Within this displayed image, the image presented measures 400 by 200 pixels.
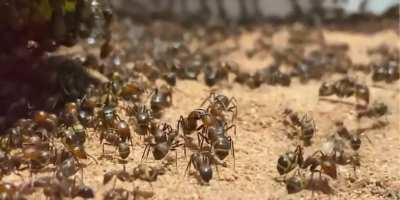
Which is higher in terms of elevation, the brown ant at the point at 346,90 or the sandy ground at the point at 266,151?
the brown ant at the point at 346,90

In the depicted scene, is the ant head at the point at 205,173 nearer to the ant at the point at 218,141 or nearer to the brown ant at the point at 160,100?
the ant at the point at 218,141

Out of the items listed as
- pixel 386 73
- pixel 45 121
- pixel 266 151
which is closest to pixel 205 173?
pixel 266 151

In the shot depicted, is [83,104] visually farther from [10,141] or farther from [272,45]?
[272,45]

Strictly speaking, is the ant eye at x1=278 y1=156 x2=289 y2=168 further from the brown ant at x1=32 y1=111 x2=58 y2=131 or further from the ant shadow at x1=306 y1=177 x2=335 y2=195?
the brown ant at x1=32 y1=111 x2=58 y2=131

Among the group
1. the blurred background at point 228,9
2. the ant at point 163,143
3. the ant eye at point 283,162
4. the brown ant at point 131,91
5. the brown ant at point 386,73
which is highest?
the blurred background at point 228,9

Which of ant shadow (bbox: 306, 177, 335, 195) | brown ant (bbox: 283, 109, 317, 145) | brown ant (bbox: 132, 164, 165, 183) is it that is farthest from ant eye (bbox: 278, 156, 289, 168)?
brown ant (bbox: 132, 164, 165, 183)

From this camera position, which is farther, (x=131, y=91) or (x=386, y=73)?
(x=386, y=73)

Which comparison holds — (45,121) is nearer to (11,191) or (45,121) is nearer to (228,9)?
(11,191)

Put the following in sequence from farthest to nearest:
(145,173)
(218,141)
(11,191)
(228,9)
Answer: (228,9), (218,141), (145,173), (11,191)

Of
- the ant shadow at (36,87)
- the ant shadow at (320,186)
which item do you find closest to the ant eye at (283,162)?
the ant shadow at (320,186)
